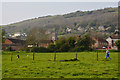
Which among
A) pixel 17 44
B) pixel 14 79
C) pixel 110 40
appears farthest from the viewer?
pixel 110 40

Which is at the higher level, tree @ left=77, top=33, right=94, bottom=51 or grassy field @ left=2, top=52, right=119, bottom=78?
tree @ left=77, top=33, right=94, bottom=51

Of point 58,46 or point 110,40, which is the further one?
point 110,40

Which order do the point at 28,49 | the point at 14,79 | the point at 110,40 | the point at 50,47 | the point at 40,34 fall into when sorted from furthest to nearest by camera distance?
the point at 110,40, the point at 40,34, the point at 50,47, the point at 28,49, the point at 14,79

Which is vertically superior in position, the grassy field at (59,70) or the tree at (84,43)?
the tree at (84,43)

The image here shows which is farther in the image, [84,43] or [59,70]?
[84,43]

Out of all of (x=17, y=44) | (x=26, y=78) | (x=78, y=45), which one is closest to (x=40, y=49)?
(x=78, y=45)

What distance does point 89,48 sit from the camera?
246ft

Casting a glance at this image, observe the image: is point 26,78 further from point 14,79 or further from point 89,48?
point 89,48

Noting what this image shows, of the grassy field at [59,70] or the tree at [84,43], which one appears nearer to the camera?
the grassy field at [59,70]

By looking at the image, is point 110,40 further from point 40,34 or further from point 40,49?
point 40,49

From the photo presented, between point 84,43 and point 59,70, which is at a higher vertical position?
point 84,43

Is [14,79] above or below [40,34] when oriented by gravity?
below

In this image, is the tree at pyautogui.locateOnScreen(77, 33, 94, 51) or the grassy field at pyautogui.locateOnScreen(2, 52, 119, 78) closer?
the grassy field at pyautogui.locateOnScreen(2, 52, 119, 78)

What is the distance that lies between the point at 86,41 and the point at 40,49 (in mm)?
17309
